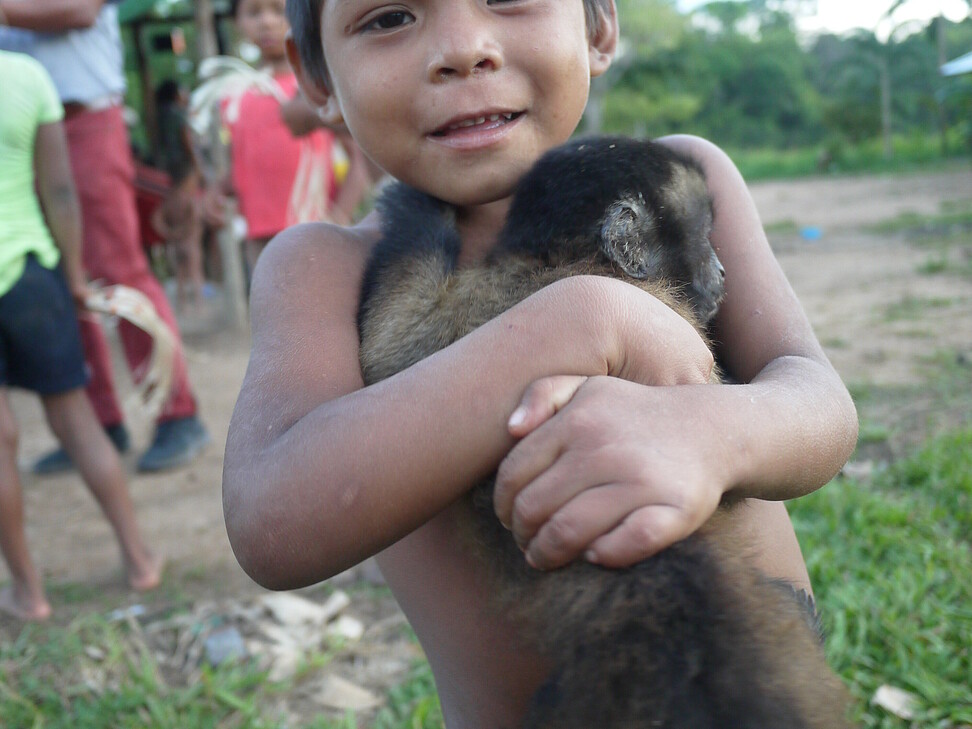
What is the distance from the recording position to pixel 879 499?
11.8 feet

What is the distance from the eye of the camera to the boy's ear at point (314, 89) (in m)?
1.85

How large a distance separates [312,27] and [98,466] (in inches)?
108

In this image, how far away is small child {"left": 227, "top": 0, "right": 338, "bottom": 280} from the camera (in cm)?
498

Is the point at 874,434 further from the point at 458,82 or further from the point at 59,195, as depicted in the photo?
the point at 59,195

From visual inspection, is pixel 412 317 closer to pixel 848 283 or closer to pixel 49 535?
pixel 49 535

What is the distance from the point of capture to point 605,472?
1.08 metres

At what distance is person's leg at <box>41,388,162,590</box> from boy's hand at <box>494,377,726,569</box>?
3.13 metres

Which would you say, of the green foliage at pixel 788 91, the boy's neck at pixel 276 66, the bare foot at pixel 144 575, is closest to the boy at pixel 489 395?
the bare foot at pixel 144 575

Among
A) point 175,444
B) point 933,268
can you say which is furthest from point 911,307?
point 175,444

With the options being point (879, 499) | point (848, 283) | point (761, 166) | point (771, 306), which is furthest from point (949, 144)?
point (771, 306)

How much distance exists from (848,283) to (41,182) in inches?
287

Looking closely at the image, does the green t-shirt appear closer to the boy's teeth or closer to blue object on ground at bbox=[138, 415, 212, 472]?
blue object on ground at bbox=[138, 415, 212, 472]

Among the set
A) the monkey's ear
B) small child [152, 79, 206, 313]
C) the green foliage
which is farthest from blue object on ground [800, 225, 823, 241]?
the monkey's ear

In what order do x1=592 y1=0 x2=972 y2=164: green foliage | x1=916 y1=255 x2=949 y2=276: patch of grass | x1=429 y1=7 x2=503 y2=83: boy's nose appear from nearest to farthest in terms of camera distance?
1. x1=429 y1=7 x2=503 y2=83: boy's nose
2. x1=916 y1=255 x2=949 y2=276: patch of grass
3. x1=592 y1=0 x2=972 y2=164: green foliage
